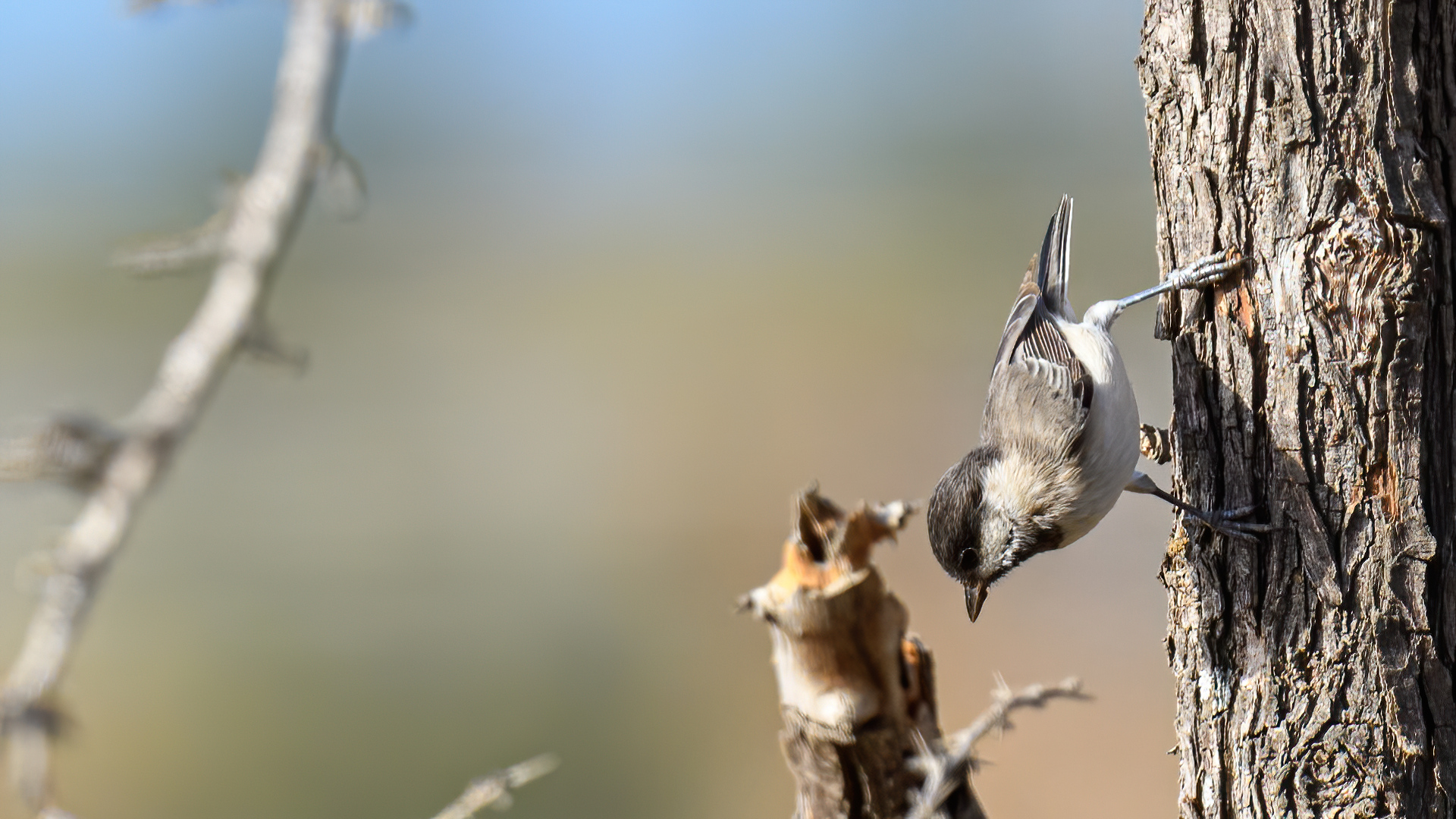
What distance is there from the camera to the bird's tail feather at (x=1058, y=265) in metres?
4.20

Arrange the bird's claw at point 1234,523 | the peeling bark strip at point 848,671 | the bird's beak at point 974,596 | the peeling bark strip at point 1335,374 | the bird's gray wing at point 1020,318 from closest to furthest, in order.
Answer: the peeling bark strip at point 848,671 < the peeling bark strip at point 1335,374 < the bird's claw at point 1234,523 < the bird's beak at point 974,596 < the bird's gray wing at point 1020,318

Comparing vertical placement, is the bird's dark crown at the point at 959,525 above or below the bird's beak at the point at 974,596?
above

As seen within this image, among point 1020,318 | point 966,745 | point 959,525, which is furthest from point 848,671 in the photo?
point 1020,318

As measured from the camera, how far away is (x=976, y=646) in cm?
798

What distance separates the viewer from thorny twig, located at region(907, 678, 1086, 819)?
2312mm

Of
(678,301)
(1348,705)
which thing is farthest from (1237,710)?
(678,301)

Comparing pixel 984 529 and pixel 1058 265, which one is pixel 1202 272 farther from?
pixel 1058 265

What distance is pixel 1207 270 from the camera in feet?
9.78

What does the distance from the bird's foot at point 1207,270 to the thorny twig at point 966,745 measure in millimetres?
1226

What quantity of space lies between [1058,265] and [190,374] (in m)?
3.44

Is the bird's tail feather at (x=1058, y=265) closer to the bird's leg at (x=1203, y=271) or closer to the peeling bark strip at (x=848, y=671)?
the bird's leg at (x=1203, y=271)

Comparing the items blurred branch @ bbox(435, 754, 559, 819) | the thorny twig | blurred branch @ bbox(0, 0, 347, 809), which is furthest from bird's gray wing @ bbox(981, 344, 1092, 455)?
blurred branch @ bbox(0, 0, 347, 809)

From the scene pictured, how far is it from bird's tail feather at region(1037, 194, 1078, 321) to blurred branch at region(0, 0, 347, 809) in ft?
10.1

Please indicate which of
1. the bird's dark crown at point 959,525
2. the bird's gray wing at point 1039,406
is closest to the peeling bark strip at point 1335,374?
the bird's gray wing at point 1039,406
